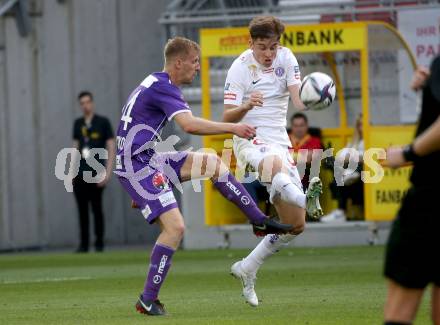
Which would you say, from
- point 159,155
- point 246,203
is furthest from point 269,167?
point 159,155

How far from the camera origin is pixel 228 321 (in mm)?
9094

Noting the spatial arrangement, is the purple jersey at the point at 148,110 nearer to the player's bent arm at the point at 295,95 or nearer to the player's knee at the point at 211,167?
the player's knee at the point at 211,167

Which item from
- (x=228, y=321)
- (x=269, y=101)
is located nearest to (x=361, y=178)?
(x=269, y=101)

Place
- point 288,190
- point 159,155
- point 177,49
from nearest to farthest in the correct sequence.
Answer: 1. point 177,49
2. point 159,155
3. point 288,190

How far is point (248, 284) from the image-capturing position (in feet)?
34.4

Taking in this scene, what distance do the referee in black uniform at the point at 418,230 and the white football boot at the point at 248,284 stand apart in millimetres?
4455

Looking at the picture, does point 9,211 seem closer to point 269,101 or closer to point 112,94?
point 112,94

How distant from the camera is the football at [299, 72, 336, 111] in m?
10.4

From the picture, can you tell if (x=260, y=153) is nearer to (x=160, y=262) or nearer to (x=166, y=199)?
(x=166, y=199)

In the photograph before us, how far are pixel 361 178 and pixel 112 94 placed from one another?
556 cm

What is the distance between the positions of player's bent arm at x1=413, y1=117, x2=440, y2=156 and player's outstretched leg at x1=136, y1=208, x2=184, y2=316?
13.0 ft

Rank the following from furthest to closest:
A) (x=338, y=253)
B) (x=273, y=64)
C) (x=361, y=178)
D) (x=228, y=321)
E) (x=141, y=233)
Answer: (x=141, y=233) < (x=361, y=178) < (x=338, y=253) < (x=273, y=64) < (x=228, y=321)

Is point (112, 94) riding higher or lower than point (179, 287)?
higher

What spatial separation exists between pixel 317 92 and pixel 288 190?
88 cm
